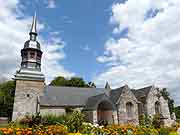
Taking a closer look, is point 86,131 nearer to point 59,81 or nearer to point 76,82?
point 76,82

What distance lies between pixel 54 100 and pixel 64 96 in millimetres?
2289

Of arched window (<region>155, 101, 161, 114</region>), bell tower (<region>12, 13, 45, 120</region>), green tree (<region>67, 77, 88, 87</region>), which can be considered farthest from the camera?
green tree (<region>67, 77, 88, 87</region>)

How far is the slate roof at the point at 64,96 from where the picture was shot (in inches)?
1165

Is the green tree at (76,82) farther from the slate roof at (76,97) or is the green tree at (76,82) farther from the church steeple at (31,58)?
the church steeple at (31,58)

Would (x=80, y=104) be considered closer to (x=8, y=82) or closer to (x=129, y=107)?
(x=129, y=107)

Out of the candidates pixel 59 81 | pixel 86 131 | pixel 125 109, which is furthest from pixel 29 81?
pixel 59 81

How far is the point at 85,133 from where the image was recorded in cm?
1159

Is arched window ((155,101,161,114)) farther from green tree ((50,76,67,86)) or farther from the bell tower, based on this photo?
green tree ((50,76,67,86))

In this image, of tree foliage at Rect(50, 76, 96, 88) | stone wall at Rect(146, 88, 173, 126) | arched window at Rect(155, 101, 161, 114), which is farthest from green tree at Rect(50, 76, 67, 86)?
arched window at Rect(155, 101, 161, 114)

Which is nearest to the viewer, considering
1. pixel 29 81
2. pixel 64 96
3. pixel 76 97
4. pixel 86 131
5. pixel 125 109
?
pixel 86 131

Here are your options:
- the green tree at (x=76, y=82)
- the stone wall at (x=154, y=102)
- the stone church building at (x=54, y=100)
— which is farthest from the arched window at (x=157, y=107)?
the green tree at (x=76, y=82)

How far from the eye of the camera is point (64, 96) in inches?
1256

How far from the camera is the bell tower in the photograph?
94.6ft

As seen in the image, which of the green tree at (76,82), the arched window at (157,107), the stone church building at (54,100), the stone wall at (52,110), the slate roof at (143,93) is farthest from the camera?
the green tree at (76,82)
